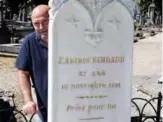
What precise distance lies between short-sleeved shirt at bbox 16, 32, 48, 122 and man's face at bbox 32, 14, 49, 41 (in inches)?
2.0

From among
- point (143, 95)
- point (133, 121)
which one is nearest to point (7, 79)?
point (143, 95)

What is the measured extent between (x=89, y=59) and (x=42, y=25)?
1.64ft

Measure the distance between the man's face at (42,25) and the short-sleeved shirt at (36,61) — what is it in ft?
0.17

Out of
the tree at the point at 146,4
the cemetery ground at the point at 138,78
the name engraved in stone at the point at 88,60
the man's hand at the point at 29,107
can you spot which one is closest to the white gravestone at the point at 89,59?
the name engraved in stone at the point at 88,60

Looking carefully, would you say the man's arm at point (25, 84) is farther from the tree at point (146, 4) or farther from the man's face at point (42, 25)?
the tree at point (146, 4)

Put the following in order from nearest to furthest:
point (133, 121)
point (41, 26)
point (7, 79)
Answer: point (41, 26) < point (133, 121) < point (7, 79)

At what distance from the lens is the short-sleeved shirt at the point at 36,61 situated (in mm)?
3971

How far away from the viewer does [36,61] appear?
3969 millimetres

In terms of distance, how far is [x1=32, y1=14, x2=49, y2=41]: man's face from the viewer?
3887 millimetres

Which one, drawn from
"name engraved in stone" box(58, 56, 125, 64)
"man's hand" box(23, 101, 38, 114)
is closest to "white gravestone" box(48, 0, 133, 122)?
"name engraved in stone" box(58, 56, 125, 64)

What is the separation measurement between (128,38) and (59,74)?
2.16 feet

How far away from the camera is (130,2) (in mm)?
3838

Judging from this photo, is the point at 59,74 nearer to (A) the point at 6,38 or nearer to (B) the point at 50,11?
(B) the point at 50,11

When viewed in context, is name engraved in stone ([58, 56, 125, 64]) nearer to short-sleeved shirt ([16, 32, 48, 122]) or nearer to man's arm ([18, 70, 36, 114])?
short-sleeved shirt ([16, 32, 48, 122])
